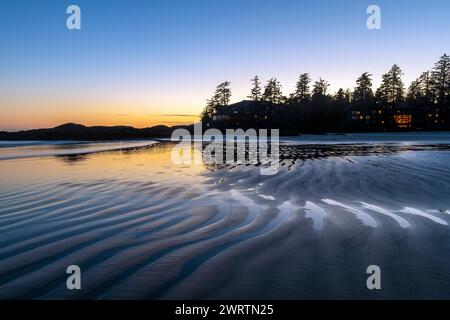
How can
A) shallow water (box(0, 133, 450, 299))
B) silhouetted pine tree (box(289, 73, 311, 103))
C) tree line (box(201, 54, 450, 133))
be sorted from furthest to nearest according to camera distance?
silhouetted pine tree (box(289, 73, 311, 103)) < tree line (box(201, 54, 450, 133)) < shallow water (box(0, 133, 450, 299))

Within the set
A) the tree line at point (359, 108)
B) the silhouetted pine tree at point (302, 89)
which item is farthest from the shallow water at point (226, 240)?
the silhouetted pine tree at point (302, 89)

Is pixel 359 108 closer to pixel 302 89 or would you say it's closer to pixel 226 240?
pixel 302 89

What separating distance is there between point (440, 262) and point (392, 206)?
295cm

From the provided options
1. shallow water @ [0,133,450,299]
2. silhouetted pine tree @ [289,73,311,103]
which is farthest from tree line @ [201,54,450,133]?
shallow water @ [0,133,450,299]

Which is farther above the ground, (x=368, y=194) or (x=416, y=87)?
(x=416, y=87)

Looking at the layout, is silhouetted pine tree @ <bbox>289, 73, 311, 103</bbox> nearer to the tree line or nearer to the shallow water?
the tree line

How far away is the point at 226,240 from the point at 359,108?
354 ft

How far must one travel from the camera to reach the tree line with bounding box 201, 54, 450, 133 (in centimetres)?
8962

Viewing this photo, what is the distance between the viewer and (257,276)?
3336 mm

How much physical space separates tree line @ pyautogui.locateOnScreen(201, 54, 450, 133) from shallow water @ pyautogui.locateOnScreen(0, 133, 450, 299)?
3026 inches

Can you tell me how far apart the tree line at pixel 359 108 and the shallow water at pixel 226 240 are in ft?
252

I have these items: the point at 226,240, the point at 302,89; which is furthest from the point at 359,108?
the point at 226,240
